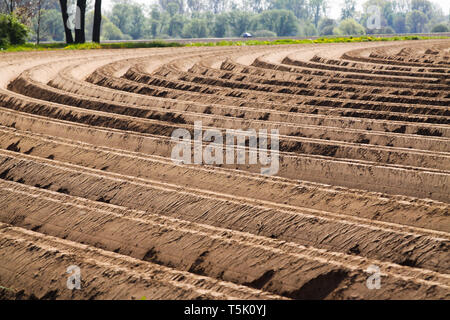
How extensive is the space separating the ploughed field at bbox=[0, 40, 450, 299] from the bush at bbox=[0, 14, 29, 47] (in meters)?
14.0

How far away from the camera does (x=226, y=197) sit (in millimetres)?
5340

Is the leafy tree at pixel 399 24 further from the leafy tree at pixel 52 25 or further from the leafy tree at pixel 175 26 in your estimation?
the leafy tree at pixel 52 25

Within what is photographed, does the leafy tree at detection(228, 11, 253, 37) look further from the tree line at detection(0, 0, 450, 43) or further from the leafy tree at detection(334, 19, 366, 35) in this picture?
the leafy tree at detection(334, 19, 366, 35)

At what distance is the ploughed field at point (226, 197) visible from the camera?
13.0 feet

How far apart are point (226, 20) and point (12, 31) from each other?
6105cm

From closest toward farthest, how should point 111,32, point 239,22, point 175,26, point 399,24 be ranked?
point 239,22, point 111,32, point 175,26, point 399,24

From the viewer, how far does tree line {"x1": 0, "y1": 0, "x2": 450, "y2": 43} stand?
77750mm

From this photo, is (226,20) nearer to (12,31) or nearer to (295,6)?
(295,6)

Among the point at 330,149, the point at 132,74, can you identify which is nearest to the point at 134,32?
the point at 132,74

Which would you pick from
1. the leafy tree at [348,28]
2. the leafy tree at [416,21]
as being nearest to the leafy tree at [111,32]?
the leafy tree at [348,28]

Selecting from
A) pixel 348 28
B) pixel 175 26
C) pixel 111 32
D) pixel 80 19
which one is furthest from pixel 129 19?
pixel 80 19

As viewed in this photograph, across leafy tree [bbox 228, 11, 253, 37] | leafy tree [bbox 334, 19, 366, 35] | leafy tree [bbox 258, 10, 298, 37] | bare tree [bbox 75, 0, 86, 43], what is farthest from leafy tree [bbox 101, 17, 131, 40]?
bare tree [bbox 75, 0, 86, 43]
